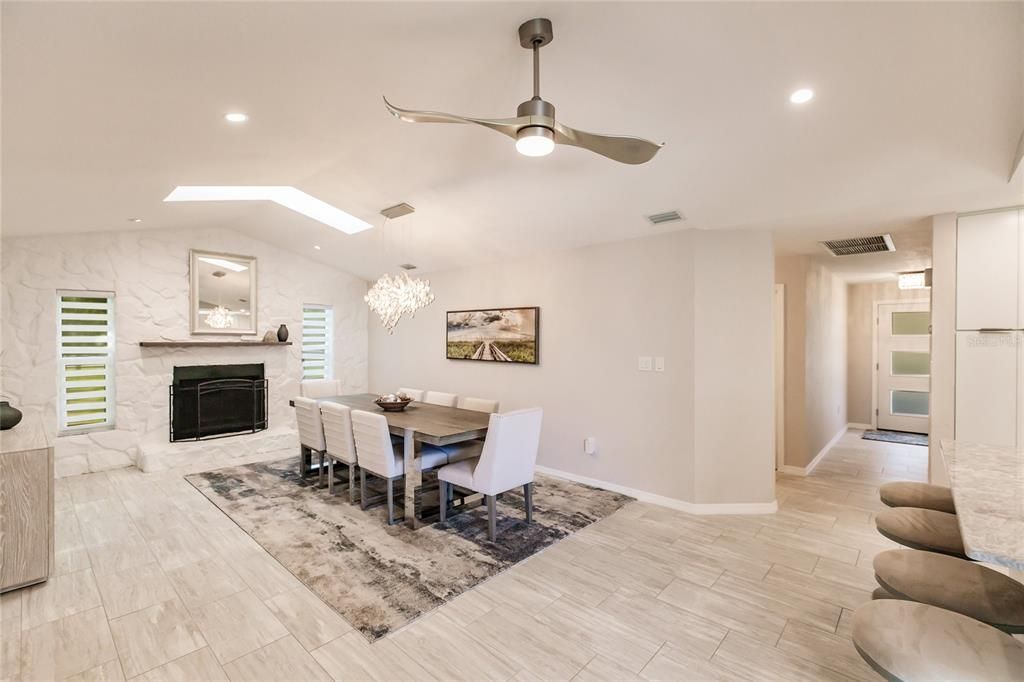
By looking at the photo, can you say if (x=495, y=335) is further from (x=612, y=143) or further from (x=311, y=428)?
(x=612, y=143)

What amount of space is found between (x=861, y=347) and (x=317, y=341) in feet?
28.7

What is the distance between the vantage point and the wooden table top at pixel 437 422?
11.1 ft

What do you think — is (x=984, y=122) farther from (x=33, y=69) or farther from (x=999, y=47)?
(x=33, y=69)

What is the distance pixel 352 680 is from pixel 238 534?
1.99 meters

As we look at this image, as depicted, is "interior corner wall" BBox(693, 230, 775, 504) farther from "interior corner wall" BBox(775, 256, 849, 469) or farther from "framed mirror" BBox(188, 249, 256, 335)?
"framed mirror" BBox(188, 249, 256, 335)

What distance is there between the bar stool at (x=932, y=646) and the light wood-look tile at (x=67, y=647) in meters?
3.04

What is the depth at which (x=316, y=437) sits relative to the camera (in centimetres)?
448

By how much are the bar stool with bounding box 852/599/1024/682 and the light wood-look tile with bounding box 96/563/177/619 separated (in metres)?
3.29

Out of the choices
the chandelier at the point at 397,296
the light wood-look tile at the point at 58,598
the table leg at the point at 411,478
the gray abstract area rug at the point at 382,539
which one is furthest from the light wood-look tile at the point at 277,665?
the chandelier at the point at 397,296

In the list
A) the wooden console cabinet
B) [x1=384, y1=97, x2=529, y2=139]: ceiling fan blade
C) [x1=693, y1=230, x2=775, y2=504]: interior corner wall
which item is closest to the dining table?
[x1=693, y1=230, x2=775, y2=504]: interior corner wall

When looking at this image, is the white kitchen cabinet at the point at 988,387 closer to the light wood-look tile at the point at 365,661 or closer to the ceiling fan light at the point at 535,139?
the ceiling fan light at the point at 535,139

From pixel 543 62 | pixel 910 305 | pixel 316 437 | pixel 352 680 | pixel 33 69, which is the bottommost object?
pixel 352 680

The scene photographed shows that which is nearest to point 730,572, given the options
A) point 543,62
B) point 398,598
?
point 398,598

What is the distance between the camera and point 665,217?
379 cm
